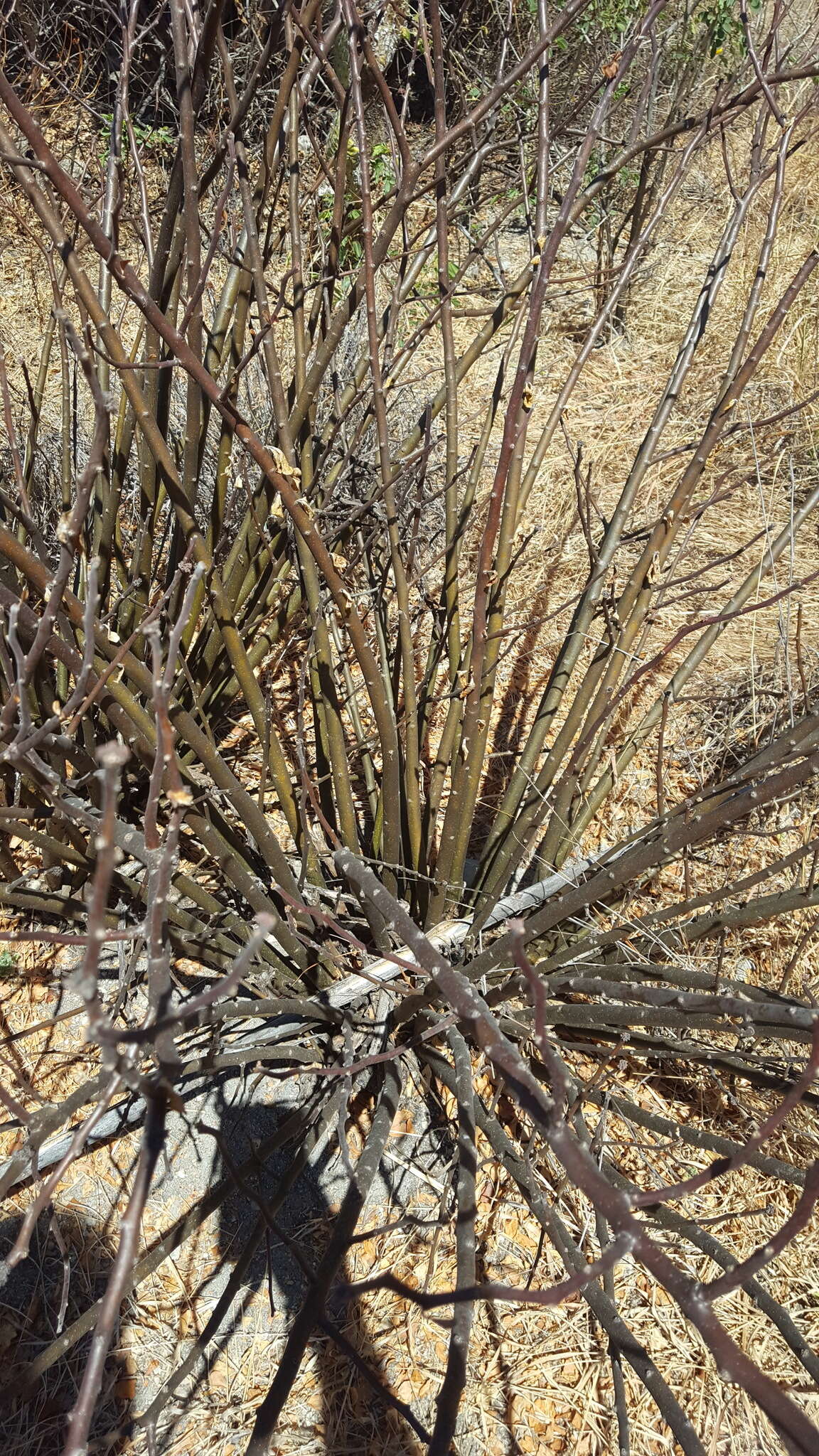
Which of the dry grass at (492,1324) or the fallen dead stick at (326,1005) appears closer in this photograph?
the dry grass at (492,1324)

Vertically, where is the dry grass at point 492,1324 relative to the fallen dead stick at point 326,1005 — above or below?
below

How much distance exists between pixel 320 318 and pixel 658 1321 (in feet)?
6.84

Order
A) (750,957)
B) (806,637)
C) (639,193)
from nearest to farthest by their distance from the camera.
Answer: (639,193)
(750,957)
(806,637)

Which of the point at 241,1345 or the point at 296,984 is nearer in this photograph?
the point at 241,1345

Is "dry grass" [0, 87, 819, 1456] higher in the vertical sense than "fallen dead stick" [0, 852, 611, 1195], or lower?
lower

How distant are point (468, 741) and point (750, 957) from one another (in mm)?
952

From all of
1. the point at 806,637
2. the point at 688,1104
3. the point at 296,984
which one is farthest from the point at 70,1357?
the point at 806,637

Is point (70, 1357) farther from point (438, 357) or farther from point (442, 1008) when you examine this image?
point (438, 357)

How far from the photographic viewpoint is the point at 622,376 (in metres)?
4.05

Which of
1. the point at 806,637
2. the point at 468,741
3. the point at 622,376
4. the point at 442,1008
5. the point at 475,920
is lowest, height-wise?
the point at 442,1008

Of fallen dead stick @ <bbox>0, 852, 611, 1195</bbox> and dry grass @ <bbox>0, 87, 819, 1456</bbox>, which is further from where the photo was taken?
fallen dead stick @ <bbox>0, 852, 611, 1195</bbox>

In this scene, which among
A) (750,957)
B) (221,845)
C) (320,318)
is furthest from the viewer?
(750,957)

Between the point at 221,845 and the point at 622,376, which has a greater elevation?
the point at 622,376

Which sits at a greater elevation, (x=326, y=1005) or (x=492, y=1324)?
(x=326, y=1005)
